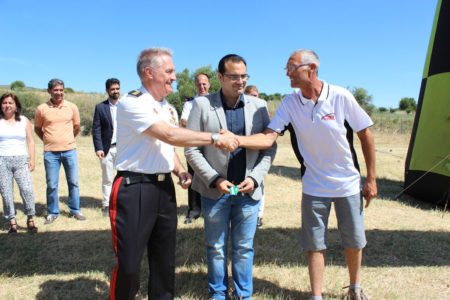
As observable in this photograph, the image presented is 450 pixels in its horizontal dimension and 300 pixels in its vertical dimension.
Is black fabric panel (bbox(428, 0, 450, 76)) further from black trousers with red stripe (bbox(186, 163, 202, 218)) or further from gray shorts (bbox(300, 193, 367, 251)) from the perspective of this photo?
black trousers with red stripe (bbox(186, 163, 202, 218))

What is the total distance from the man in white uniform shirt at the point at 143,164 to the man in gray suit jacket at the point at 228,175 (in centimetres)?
33

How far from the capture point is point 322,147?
2756 millimetres

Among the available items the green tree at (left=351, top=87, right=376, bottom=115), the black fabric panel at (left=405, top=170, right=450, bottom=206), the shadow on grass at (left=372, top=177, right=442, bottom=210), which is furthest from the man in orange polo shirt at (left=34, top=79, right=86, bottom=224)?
the green tree at (left=351, top=87, right=376, bottom=115)

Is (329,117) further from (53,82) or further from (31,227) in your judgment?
(31,227)

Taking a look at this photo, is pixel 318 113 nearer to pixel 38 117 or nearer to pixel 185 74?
pixel 38 117

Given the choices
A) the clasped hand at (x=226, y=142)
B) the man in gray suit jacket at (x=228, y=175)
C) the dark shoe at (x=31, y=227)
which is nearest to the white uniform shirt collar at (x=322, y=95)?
the man in gray suit jacket at (x=228, y=175)

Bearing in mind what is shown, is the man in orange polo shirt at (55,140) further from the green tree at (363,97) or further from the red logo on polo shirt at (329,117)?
the green tree at (363,97)

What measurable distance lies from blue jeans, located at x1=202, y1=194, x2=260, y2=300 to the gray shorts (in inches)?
18.9

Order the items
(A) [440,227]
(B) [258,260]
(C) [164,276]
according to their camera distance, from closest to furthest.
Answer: (C) [164,276], (B) [258,260], (A) [440,227]

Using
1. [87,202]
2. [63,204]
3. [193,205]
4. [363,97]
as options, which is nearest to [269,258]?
[193,205]

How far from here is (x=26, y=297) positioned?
3.11 m

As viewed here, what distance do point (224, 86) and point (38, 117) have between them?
395 cm

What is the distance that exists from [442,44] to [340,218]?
16.6 feet

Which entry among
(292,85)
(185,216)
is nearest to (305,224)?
(292,85)
